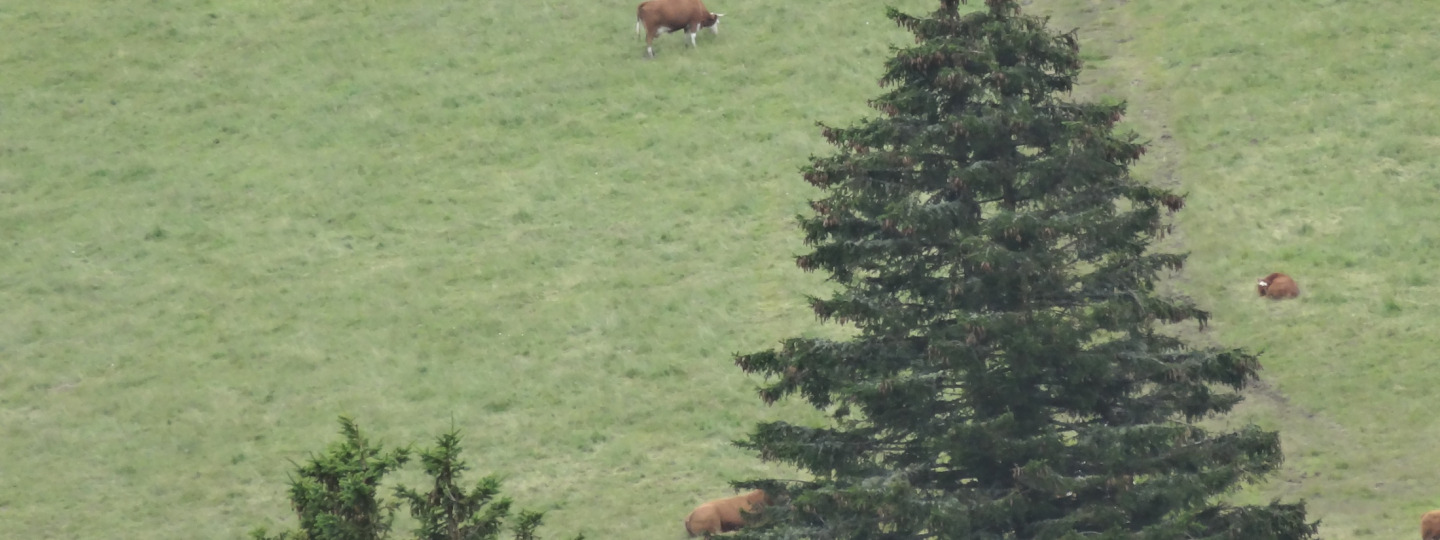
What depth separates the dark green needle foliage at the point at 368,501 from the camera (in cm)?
1130

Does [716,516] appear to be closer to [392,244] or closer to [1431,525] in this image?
[1431,525]

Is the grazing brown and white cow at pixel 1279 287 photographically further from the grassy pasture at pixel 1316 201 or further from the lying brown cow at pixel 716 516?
the lying brown cow at pixel 716 516

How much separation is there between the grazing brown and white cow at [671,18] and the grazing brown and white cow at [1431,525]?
24.9m

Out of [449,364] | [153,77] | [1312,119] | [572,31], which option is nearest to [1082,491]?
[449,364]

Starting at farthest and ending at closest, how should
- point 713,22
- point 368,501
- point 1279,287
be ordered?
point 713,22, point 1279,287, point 368,501

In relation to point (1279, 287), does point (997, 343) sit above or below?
below

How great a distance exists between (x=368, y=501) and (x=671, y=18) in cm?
3229

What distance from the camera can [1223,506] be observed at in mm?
14453

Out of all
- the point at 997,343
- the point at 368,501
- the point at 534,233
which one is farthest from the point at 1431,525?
the point at 534,233

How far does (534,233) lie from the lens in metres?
36.5

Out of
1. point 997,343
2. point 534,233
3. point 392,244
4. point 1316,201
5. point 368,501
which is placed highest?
point 392,244

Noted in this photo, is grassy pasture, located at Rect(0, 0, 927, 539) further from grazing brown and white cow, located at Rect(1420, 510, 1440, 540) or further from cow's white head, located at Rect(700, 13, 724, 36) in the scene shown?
grazing brown and white cow, located at Rect(1420, 510, 1440, 540)

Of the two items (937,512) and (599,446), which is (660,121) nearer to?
(599,446)

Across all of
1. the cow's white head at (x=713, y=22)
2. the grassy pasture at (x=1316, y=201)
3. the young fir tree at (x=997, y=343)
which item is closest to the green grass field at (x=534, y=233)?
the grassy pasture at (x=1316, y=201)
